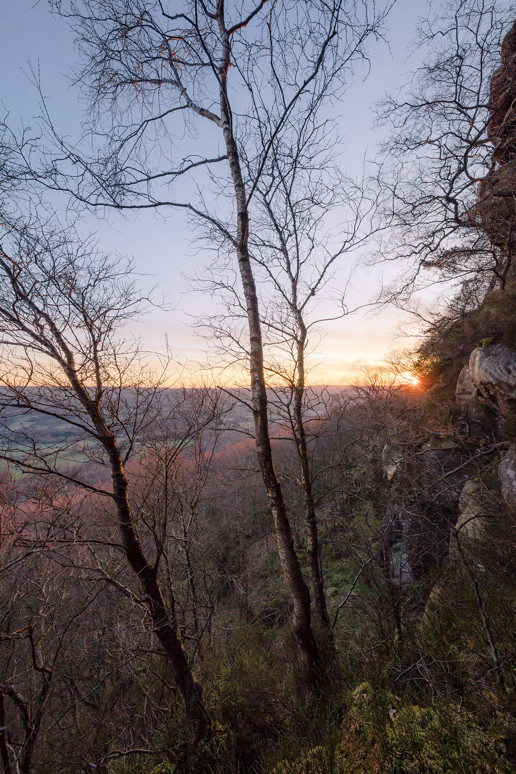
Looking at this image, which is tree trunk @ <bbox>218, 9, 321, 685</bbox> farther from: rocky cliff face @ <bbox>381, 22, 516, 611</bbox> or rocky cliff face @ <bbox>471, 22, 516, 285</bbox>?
rocky cliff face @ <bbox>471, 22, 516, 285</bbox>

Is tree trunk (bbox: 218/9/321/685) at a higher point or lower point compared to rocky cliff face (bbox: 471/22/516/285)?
lower

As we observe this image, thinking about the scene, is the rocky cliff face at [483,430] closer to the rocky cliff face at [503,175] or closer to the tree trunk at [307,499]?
the rocky cliff face at [503,175]

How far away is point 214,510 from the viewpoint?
1920 centimetres

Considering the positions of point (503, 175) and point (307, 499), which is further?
point (503, 175)

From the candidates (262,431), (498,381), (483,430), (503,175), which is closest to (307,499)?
(262,431)

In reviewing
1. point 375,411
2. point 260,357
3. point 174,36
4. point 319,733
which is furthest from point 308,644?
point 375,411

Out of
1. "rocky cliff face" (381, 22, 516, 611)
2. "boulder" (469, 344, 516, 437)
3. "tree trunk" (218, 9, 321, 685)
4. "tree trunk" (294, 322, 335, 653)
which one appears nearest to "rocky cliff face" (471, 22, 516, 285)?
"rocky cliff face" (381, 22, 516, 611)

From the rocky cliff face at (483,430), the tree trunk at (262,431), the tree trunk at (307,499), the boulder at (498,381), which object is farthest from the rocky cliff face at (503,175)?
the tree trunk at (262,431)

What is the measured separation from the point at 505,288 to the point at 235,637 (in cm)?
1164

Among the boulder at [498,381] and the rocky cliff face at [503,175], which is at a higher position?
the rocky cliff face at [503,175]

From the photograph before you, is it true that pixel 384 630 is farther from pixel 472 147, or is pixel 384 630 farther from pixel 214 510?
pixel 214 510

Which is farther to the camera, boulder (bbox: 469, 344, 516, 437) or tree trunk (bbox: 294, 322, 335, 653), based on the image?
boulder (bbox: 469, 344, 516, 437)

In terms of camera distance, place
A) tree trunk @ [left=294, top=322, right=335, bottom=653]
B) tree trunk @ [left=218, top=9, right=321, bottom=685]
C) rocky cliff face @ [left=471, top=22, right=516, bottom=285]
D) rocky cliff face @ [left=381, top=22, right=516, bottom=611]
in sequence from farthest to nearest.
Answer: rocky cliff face @ [left=471, top=22, right=516, bottom=285] < rocky cliff face @ [left=381, top=22, right=516, bottom=611] < tree trunk @ [left=294, top=322, right=335, bottom=653] < tree trunk @ [left=218, top=9, right=321, bottom=685]

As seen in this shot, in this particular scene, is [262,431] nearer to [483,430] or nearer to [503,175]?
[483,430]
